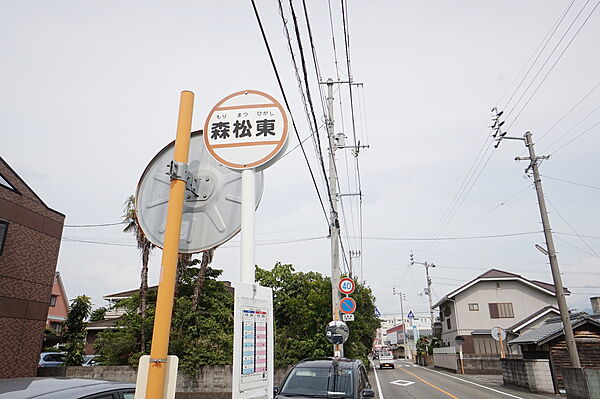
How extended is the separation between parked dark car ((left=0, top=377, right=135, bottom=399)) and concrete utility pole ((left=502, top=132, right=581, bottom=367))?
1724cm

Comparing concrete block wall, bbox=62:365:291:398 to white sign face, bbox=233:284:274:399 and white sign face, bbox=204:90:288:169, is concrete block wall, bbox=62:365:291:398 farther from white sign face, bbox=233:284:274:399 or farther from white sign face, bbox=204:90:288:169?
white sign face, bbox=204:90:288:169

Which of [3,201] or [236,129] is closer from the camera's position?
[236,129]

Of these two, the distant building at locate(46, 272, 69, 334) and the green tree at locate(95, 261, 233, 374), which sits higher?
the distant building at locate(46, 272, 69, 334)

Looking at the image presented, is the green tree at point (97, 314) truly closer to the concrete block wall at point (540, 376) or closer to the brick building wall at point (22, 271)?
the brick building wall at point (22, 271)

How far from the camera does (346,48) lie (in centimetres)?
744

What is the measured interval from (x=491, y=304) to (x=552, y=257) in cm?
2065

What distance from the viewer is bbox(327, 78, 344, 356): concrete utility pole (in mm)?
11000

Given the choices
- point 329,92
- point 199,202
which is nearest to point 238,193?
point 199,202

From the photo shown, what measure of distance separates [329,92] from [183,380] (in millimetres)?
12274

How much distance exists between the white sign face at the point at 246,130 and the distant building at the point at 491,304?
118 ft

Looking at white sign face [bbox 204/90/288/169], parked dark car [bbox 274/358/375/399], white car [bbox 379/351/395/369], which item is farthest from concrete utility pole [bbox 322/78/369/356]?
white car [bbox 379/351/395/369]

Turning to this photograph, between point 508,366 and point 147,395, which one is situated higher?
point 147,395

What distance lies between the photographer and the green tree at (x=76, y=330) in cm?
1925

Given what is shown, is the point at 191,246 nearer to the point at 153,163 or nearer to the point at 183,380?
the point at 153,163
